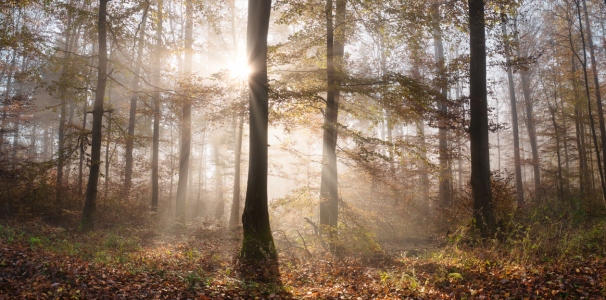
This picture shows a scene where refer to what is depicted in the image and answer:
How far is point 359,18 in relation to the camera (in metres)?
9.14

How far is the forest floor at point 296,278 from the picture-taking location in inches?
170

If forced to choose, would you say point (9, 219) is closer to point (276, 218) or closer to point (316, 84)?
point (276, 218)

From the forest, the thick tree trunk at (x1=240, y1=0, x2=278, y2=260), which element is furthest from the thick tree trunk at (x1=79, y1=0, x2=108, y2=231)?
the thick tree trunk at (x1=240, y1=0, x2=278, y2=260)

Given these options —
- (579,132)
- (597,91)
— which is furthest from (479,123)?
(579,132)

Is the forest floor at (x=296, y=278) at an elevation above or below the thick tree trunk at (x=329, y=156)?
below

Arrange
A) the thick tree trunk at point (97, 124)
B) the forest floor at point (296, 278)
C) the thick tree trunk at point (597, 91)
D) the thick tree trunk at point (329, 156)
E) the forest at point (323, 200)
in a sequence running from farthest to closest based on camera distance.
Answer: the thick tree trunk at point (597, 91) → the thick tree trunk at point (97, 124) → the thick tree trunk at point (329, 156) → the forest at point (323, 200) → the forest floor at point (296, 278)

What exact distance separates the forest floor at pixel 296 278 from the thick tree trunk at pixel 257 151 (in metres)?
0.61

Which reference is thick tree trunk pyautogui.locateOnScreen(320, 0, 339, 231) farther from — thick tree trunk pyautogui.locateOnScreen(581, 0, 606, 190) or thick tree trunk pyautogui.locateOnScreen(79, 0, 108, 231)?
thick tree trunk pyautogui.locateOnScreen(581, 0, 606, 190)

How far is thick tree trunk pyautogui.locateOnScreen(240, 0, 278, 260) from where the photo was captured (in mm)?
6590

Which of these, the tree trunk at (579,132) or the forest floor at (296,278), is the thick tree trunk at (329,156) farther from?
the tree trunk at (579,132)

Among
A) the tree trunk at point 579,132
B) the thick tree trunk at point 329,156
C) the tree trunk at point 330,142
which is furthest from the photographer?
the tree trunk at point 579,132

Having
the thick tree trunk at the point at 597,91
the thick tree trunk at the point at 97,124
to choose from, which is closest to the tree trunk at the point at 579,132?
the thick tree trunk at the point at 597,91

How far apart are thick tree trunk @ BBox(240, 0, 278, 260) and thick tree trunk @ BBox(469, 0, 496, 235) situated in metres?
5.60

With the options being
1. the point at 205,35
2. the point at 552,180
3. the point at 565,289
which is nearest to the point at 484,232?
the point at 565,289
